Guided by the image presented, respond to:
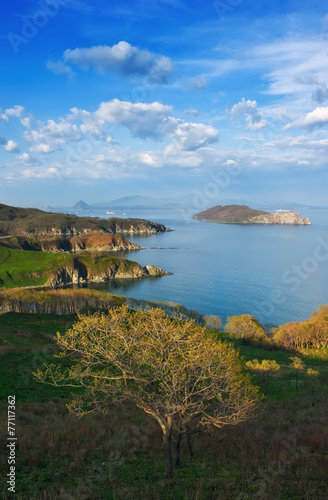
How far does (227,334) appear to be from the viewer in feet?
235

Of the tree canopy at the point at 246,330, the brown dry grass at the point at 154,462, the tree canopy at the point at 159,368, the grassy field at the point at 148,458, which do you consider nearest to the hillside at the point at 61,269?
the tree canopy at the point at 246,330

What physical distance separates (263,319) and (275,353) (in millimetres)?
32882

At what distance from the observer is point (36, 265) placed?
157 meters

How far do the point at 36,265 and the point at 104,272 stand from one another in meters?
34.8

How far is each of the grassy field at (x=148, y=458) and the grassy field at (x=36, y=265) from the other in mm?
129533

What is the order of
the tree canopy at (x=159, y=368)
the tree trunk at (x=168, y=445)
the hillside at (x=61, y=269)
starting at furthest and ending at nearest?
the hillside at (x=61, y=269) < the tree canopy at (x=159, y=368) < the tree trunk at (x=168, y=445)

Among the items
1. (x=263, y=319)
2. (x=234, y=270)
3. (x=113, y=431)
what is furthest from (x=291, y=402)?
(x=234, y=270)

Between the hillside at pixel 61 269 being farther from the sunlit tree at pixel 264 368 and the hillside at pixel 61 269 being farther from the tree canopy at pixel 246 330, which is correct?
the sunlit tree at pixel 264 368

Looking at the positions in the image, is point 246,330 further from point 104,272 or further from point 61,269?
point 61,269

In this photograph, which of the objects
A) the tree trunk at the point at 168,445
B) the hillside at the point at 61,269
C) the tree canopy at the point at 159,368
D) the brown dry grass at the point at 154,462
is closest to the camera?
the brown dry grass at the point at 154,462

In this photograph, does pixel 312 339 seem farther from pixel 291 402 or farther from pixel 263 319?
pixel 291 402

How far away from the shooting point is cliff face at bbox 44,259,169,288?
15812 centimetres

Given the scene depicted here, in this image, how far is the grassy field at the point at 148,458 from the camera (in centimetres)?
1119

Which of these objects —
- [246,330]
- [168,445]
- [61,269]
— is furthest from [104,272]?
[168,445]
